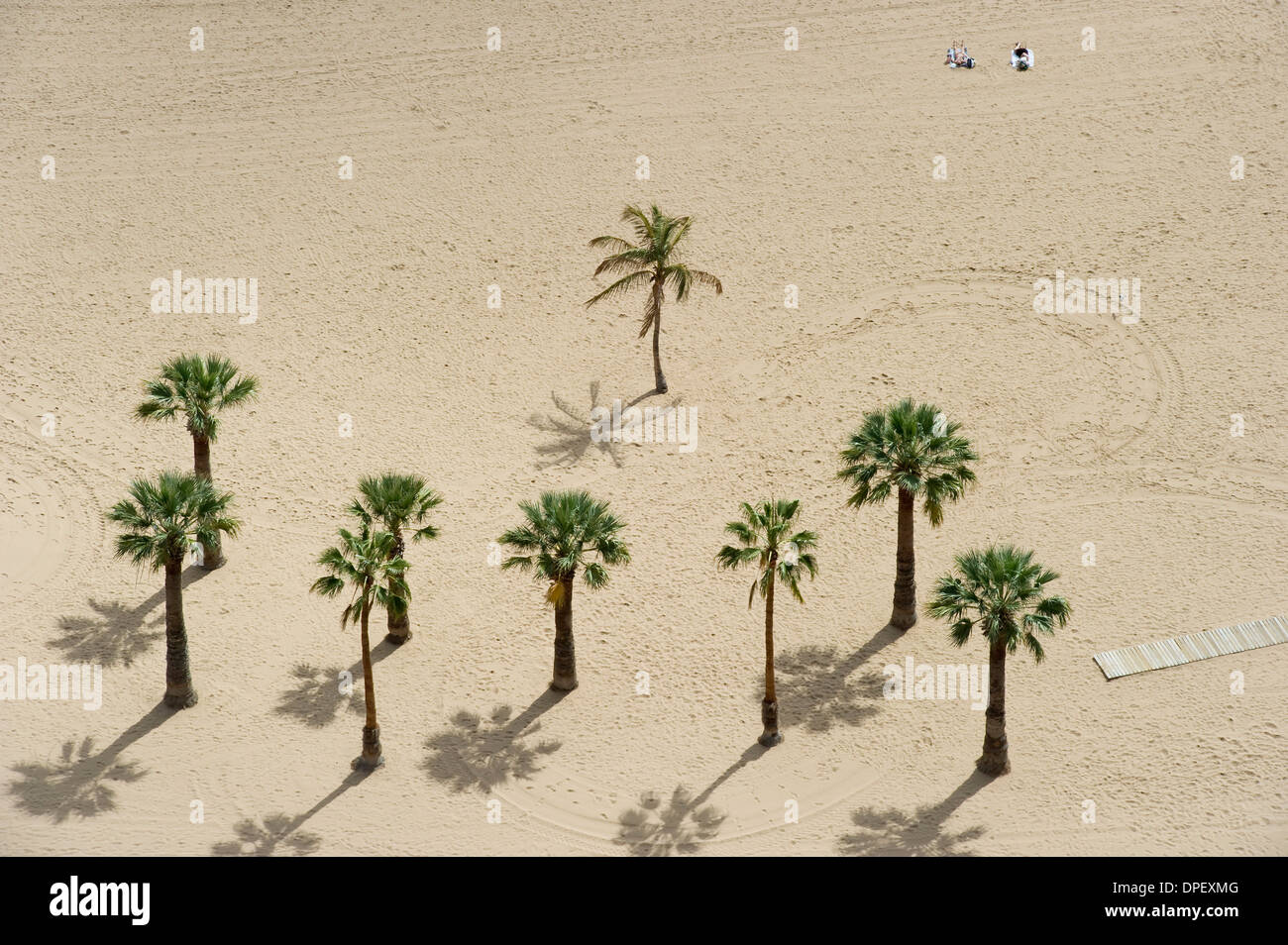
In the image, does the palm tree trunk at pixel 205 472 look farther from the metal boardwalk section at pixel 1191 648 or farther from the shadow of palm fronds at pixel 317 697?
the metal boardwalk section at pixel 1191 648

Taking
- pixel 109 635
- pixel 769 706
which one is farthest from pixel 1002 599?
pixel 109 635

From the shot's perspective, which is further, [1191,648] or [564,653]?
[1191,648]

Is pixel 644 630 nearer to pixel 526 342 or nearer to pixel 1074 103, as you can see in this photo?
pixel 526 342

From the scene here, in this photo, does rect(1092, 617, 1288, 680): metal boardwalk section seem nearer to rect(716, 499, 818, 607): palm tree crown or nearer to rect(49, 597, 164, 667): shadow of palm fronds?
rect(716, 499, 818, 607): palm tree crown

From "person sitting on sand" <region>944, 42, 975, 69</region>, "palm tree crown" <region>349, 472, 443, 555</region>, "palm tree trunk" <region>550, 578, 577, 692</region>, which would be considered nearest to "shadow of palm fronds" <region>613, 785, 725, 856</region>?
"palm tree trunk" <region>550, 578, 577, 692</region>

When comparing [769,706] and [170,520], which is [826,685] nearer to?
[769,706]

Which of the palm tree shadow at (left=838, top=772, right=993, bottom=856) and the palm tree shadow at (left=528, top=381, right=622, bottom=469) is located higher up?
the palm tree shadow at (left=528, top=381, right=622, bottom=469)

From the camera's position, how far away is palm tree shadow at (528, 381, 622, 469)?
230ft

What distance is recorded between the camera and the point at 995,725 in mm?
57031

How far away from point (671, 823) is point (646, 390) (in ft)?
68.4

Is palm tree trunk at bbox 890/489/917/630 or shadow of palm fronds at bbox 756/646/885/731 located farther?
palm tree trunk at bbox 890/489/917/630

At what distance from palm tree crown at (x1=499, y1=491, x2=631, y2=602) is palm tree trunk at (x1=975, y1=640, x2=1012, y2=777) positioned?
34.9ft

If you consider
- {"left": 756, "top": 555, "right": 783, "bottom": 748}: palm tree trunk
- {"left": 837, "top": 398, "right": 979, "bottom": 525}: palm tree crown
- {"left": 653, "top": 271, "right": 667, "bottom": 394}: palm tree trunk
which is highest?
{"left": 653, "top": 271, "right": 667, "bottom": 394}: palm tree trunk

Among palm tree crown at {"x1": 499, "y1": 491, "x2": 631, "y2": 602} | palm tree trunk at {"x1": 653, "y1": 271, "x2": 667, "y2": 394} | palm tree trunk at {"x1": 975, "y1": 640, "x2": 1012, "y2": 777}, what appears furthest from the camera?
palm tree trunk at {"x1": 653, "y1": 271, "x2": 667, "y2": 394}
